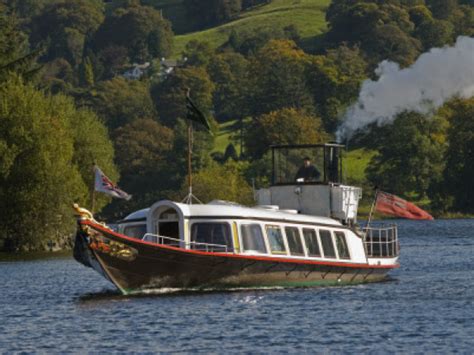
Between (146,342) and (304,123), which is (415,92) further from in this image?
(304,123)

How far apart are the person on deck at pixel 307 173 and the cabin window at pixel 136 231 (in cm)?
961

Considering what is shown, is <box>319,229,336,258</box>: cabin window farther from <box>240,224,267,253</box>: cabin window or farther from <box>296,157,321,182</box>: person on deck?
<box>240,224,267,253</box>: cabin window

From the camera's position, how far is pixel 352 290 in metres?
70.7

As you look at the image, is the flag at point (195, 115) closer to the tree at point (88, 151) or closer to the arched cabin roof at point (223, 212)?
the arched cabin roof at point (223, 212)

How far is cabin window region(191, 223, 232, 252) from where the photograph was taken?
66.1m

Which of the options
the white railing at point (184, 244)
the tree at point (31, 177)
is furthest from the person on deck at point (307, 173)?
the tree at point (31, 177)

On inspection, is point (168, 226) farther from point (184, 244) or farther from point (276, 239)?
point (276, 239)

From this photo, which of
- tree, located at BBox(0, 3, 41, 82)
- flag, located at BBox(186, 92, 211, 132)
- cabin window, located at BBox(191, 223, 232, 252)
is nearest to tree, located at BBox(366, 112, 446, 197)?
tree, located at BBox(0, 3, 41, 82)

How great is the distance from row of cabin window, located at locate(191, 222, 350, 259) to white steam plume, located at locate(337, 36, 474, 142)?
14.4 m

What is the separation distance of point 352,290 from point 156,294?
1037 centimetres

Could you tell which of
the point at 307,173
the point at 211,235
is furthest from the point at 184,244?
the point at 307,173

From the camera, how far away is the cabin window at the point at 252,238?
66938mm

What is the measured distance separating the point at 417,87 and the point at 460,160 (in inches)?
4406

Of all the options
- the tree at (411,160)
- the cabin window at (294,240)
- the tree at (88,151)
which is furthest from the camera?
the tree at (411,160)
